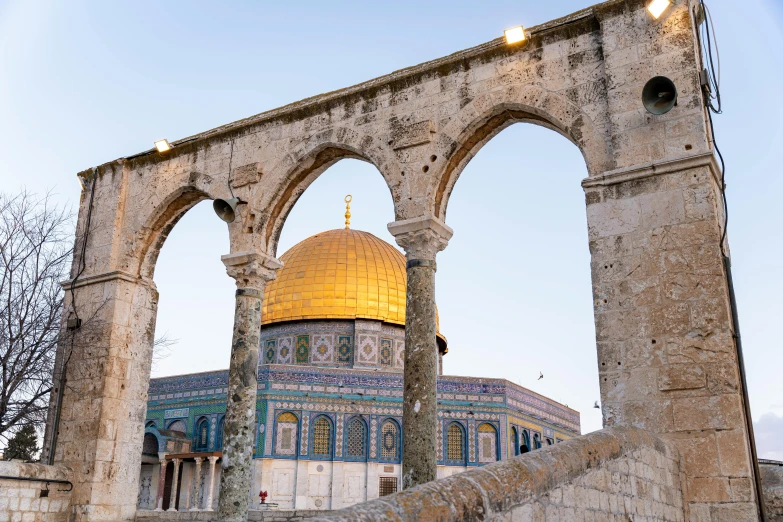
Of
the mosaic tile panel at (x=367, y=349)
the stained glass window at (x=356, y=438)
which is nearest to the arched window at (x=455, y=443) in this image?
the stained glass window at (x=356, y=438)

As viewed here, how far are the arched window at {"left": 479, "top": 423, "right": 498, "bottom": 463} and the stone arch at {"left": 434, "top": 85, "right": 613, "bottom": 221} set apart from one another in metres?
18.2

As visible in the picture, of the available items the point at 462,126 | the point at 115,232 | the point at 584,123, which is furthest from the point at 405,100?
the point at 115,232

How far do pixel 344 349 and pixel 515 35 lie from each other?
18.5 metres

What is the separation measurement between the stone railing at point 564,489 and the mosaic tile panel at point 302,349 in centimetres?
2034

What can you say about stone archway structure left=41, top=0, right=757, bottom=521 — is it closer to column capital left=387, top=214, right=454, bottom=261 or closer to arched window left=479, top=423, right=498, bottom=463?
column capital left=387, top=214, right=454, bottom=261

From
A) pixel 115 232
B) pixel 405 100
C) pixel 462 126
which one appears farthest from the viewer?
pixel 115 232

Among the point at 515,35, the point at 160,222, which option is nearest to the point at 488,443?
the point at 160,222

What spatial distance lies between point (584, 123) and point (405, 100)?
90.6 inches

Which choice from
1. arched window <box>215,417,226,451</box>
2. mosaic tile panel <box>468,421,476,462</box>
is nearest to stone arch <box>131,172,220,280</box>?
arched window <box>215,417,226,451</box>

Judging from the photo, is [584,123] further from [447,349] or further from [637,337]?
[447,349]

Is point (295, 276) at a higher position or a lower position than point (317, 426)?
higher

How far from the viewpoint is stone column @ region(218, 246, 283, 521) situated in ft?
28.2

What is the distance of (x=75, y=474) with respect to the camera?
9.80 m

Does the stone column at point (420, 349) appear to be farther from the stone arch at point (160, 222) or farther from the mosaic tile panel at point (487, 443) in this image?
the mosaic tile panel at point (487, 443)
